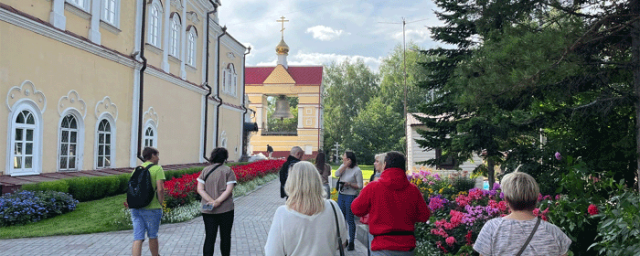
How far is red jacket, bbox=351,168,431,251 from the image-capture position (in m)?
4.12

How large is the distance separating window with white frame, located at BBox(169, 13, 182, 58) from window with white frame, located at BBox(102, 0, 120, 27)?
4.85 meters

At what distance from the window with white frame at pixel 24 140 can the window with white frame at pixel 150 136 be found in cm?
661

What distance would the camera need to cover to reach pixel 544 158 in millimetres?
9992

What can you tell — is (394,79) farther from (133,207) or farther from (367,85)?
(133,207)

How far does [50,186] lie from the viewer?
447 inches

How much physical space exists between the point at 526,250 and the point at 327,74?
64215 mm

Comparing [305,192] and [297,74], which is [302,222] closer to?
[305,192]

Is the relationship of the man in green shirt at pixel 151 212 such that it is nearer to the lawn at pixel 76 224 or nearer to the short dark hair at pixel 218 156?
the short dark hair at pixel 218 156

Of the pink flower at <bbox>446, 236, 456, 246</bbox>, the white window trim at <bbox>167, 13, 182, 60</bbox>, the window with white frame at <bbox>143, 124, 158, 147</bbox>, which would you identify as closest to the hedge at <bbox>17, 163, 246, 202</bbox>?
the window with white frame at <bbox>143, 124, 158, 147</bbox>

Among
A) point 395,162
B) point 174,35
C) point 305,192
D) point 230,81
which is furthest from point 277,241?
point 230,81

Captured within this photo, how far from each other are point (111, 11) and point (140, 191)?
11.7 metres

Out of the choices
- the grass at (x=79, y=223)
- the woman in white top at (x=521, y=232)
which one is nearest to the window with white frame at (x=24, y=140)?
the grass at (x=79, y=223)

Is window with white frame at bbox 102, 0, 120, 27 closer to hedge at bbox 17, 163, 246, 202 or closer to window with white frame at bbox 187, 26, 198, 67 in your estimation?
hedge at bbox 17, 163, 246, 202

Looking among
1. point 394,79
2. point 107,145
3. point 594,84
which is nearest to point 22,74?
point 107,145
